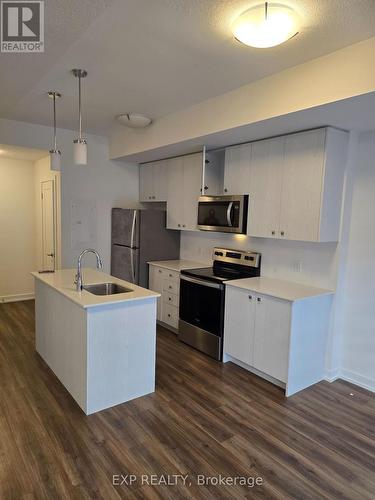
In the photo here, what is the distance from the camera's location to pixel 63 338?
2.94 meters

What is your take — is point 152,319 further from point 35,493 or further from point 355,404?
point 355,404

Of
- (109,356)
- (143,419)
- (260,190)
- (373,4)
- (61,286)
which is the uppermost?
(373,4)

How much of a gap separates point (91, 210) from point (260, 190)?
8.93 feet

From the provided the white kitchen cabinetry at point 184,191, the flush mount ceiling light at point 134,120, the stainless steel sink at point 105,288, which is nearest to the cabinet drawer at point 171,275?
the white kitchen cabinetry at point 184,191

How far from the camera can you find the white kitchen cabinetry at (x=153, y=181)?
4906mm

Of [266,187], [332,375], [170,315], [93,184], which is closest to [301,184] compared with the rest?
[266,187]

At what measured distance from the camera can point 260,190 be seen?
3.45 metres

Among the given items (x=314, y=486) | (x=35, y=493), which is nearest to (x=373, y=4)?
(x=314, y=486)

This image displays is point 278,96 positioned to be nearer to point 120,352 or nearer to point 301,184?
point 301,184

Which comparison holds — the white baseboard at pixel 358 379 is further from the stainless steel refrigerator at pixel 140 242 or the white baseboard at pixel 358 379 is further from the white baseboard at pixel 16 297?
the white baseboard at pixel 16 297

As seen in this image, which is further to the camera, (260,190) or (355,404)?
(260,190)

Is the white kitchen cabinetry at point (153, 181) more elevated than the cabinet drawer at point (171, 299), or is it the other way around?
the white kitchen cabinetry at point (153, 181)

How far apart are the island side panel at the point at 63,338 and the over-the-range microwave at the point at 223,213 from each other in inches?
73.0

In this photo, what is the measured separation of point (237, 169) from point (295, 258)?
45.5 inches
